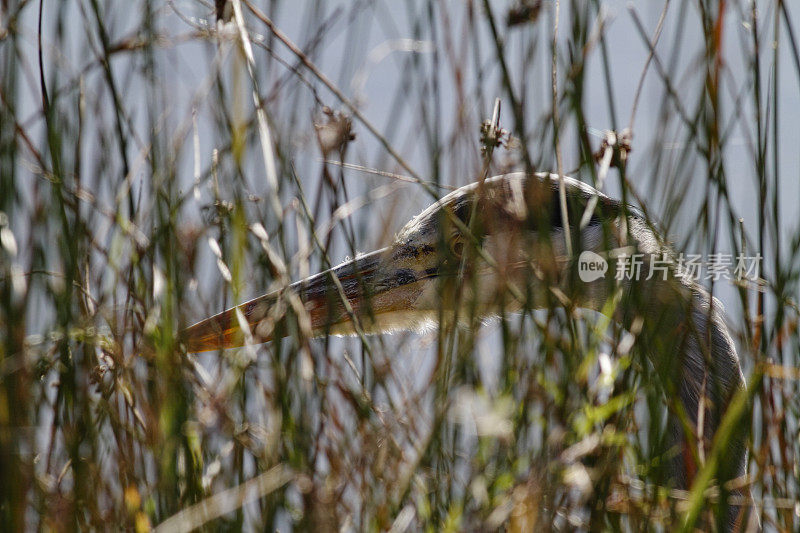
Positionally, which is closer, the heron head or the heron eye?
the heron head

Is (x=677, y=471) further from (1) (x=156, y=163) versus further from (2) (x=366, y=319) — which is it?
(1) (x=156, y=163)

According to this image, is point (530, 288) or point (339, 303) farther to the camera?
point (339, 303)

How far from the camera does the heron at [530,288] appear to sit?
1.33 m

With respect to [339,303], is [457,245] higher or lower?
higher

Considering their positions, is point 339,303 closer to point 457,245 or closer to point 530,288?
point 457,245

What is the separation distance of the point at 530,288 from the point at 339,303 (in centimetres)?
61

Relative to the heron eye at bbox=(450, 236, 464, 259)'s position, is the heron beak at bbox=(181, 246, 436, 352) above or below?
below

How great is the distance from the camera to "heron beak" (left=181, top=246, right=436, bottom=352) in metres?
1.38

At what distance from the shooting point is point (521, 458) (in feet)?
4.13

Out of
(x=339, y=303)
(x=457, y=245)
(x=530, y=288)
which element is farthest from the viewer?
(x=457, y=245)

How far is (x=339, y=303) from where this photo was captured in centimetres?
183

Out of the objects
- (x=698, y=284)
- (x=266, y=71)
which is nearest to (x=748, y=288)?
(x=698, y=284)

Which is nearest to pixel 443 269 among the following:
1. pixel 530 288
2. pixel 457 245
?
pixel 530 288

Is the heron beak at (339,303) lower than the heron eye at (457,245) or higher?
lower
